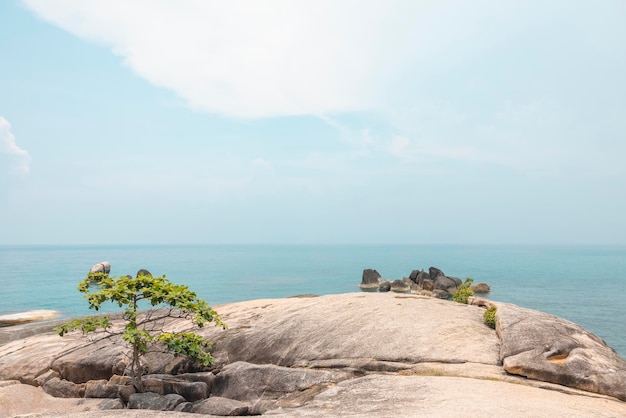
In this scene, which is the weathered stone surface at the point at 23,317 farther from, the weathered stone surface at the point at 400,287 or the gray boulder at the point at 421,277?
the gray boulder at the point at 421,277

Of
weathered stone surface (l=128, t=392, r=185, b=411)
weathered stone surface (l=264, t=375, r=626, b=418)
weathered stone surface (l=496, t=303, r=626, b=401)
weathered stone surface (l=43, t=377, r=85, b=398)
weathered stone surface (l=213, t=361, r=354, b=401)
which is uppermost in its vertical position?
weathered stone surface (l=496, t=303, r=626, b=401)

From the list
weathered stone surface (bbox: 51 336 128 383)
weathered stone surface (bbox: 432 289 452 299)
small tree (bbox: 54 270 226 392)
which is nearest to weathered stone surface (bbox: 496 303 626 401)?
small tree (bbox: 54 270 226 392)

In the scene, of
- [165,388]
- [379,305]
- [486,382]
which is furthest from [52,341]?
[486,382]

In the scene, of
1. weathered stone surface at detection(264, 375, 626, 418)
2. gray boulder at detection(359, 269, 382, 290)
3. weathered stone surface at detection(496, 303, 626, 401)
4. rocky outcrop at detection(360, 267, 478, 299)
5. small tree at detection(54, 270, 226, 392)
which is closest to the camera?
weathered stone surface at detection(264, 375, 626, 418)

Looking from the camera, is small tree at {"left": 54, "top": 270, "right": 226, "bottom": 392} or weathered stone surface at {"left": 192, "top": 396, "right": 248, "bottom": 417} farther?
small tree at {"left": 54, "top": 270, "right": 226, "bottom": 392}

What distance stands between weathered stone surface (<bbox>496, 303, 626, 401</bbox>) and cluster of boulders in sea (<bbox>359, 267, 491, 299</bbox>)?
2595 inches

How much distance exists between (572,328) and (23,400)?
26636mm

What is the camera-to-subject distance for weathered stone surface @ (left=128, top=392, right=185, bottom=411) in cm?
1891

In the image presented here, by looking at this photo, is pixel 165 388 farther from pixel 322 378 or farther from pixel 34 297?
pixel 34 297

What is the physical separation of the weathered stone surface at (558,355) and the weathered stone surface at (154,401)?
1380 cm

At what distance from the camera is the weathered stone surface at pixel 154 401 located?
1891cm

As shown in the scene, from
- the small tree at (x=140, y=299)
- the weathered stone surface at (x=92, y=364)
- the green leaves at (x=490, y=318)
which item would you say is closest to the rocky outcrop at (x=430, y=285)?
the green leaves at (x=490, y=318)

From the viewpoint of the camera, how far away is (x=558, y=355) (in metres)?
18.2

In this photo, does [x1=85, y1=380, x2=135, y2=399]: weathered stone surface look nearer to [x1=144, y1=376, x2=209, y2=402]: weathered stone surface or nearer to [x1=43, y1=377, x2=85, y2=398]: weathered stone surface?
[x1=43, y1=377, x2=85, y2=398]: weathered stone surface
